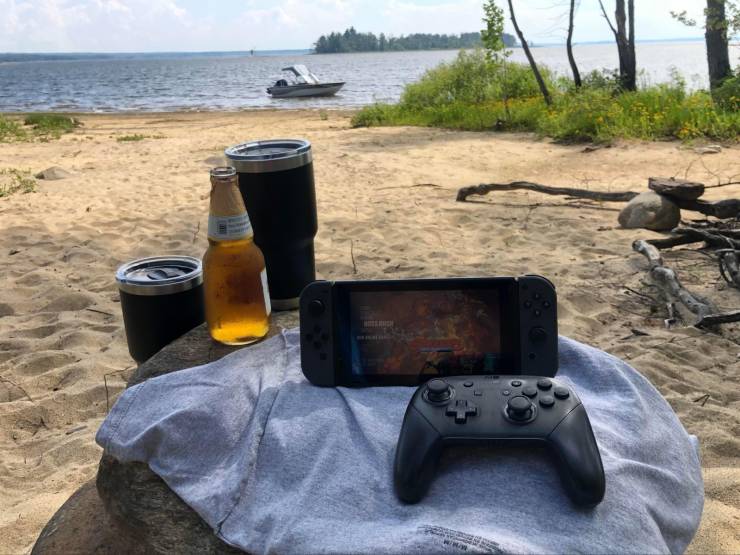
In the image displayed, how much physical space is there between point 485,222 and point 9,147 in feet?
27.9

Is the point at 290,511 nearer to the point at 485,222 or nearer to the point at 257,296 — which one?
the point at 257,296

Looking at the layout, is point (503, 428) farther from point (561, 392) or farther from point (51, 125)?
point (51, 125)

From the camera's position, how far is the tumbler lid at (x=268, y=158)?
201 cm

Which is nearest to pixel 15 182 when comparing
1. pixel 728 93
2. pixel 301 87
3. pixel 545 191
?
pixel 545 191

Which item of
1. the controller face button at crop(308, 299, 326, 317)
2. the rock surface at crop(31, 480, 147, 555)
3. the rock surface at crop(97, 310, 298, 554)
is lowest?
the rock surface at crop(31, 480, 147, 555)

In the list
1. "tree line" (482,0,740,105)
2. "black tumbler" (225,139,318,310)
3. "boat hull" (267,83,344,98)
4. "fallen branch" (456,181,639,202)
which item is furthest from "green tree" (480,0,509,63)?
"boat hull" (267,83,344,98)

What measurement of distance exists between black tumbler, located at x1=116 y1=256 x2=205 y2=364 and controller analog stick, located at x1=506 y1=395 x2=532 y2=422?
3.90 ft

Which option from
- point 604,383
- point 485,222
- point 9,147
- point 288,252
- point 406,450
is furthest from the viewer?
point 9,147

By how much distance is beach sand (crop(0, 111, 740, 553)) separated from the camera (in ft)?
9.28

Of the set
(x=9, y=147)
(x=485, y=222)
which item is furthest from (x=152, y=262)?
(x=9, y=147)

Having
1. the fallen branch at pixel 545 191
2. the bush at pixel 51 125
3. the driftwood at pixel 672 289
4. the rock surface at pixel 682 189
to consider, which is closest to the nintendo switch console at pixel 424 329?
the driftwood at pixel 672 289

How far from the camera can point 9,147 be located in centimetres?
1082

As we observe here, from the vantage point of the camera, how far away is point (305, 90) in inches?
1136

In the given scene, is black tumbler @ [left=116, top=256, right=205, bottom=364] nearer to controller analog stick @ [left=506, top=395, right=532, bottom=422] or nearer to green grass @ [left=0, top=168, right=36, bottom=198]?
controller analog stick @ [left=506, top=395, right=532, bottom=422]
